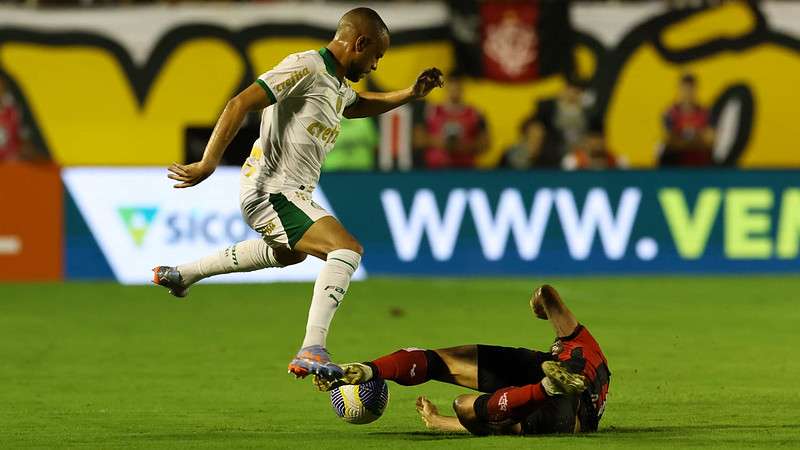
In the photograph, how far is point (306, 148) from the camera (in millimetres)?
8555

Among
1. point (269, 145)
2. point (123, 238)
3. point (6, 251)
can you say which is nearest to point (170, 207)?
point (123, 238)

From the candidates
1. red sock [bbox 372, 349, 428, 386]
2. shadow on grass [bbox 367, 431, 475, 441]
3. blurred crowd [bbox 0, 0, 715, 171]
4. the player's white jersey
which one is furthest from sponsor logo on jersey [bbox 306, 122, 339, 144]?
blurred crowd [bbox 0, 0, 715, 171]

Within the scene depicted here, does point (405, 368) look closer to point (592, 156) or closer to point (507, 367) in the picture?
point (507, 367)

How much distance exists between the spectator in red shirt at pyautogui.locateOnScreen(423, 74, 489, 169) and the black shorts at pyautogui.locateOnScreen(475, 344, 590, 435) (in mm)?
11896

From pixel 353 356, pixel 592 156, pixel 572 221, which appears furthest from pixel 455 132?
pixel 353 356

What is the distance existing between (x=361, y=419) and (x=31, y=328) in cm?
589

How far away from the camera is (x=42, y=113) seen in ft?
75.7

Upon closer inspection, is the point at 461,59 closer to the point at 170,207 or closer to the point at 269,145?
the point at 170,207

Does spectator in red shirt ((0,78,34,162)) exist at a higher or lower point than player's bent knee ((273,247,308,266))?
lower

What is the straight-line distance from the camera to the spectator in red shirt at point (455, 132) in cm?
1995

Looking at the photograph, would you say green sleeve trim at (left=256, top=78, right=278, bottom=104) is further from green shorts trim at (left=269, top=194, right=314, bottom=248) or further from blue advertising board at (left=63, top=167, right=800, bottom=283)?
blue advertising board at (left=63, top=167, right=800, bottom=283)

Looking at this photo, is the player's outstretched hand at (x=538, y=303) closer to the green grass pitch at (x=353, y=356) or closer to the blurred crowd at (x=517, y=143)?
the green grass pitch at (x=353, y=356)

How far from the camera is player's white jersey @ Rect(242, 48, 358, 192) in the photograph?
8406mm

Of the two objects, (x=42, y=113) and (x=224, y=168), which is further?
(x=42, y=113)
